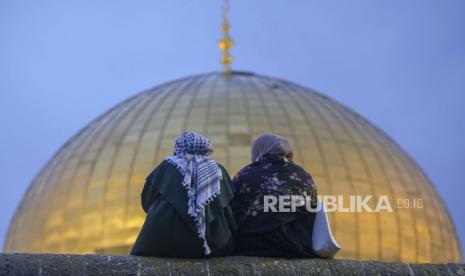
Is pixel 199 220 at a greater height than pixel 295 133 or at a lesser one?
lesser

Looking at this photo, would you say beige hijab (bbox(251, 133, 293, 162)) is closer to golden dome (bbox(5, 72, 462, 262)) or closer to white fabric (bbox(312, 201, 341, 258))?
white fabric (bbox(312, 201, 341, 258))

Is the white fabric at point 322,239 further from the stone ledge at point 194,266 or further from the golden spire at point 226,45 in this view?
the golden spire at point 226,45

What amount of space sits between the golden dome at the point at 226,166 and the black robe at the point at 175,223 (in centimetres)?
924

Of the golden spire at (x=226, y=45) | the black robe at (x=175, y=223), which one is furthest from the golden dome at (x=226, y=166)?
the black robe at (x=175, y=223)

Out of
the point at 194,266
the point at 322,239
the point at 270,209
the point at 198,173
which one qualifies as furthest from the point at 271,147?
the point at 194,266

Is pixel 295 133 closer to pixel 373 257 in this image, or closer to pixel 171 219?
pixel 373 257

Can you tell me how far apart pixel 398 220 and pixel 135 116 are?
4.42m

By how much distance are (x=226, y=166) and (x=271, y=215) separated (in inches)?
364

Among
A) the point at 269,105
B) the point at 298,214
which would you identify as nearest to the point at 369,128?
the point at 269,105

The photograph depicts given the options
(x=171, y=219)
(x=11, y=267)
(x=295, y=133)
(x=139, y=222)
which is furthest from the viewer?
(x=295, y=133)

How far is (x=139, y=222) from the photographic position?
15.7 metres

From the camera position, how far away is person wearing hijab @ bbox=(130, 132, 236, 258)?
608 cm

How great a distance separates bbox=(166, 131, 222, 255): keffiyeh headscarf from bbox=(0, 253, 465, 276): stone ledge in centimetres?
17

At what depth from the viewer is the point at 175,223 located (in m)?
6.12
